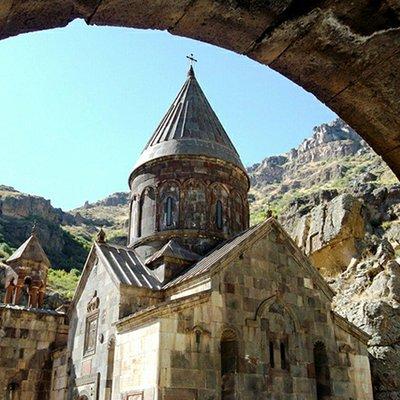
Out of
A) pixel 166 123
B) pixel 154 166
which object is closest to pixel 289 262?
pixel 154 166

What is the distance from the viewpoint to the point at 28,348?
1228cm

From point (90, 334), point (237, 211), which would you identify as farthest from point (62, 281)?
point (90, 334)

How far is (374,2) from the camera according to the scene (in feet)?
6.14

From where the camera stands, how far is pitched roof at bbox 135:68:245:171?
43.1 feet

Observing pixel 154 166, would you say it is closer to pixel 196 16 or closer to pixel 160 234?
pixel 160 234

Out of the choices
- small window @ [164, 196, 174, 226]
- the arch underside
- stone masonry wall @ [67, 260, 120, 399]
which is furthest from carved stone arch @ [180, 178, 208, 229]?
the arch underside

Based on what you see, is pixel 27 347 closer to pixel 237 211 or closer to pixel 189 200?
pixel 189 200

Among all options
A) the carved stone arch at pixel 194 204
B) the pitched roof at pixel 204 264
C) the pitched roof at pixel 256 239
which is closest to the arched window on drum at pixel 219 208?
the carved stone arch at pixel 194 204

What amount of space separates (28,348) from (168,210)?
5.03 metres

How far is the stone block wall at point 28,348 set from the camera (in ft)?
39.0

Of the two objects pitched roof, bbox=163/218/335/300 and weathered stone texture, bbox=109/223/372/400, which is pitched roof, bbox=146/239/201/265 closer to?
pitched roof, bbox=163/218/335/300

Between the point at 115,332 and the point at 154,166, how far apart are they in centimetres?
523

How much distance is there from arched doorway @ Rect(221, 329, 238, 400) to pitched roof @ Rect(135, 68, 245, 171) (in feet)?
18.8

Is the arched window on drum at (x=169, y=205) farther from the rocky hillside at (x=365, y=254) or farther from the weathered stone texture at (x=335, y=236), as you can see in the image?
the weathered stone texture at (x=335, y=236)
